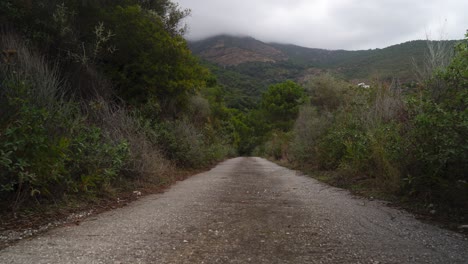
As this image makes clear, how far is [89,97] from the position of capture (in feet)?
28.1

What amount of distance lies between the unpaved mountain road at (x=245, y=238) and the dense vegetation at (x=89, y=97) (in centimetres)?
101

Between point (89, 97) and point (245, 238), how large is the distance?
270 inches

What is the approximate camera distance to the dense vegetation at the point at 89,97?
4312mm

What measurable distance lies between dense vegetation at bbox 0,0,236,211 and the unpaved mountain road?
3.31 ft

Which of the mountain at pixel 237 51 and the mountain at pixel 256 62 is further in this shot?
the mountain at pixel 237 51

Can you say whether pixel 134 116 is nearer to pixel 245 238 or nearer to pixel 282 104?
pixel 245 238

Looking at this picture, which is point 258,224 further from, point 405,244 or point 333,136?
point 333,136

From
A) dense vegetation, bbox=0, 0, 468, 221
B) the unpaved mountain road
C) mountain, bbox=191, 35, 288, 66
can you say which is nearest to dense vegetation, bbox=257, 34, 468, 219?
dense vegetation, bbox=0, 0, 468, 221

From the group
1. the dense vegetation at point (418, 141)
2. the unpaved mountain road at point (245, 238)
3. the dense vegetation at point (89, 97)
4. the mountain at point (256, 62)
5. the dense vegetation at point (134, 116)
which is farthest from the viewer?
the mountain at point (256, 62)

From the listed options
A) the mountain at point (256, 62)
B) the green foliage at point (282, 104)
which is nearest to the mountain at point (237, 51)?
the mountain at point (256, 62)

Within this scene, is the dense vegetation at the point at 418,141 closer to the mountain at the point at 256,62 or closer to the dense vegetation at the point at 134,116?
the dense vegetation at the point at 134,116

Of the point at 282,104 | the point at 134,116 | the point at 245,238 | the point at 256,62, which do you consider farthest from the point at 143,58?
the point at 256,62

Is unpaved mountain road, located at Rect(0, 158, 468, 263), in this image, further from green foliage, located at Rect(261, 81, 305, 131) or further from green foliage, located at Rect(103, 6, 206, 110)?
green foliage, located at Rect(261, 81, 305, 131)

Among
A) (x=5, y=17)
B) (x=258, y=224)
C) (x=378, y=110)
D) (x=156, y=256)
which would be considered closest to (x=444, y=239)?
(x=258, y=224)
